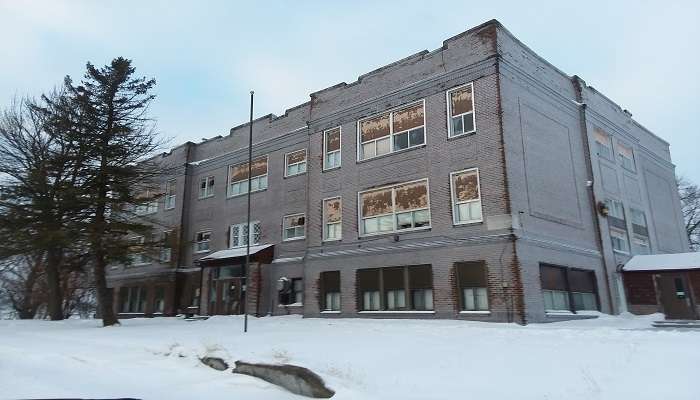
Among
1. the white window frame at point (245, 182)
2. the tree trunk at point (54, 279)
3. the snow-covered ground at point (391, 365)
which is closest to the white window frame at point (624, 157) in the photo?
the snow-covered ground at point (391, 365)

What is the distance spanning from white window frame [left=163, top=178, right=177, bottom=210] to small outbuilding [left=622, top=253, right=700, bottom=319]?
25.8m

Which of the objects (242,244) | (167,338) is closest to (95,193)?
(242,244)

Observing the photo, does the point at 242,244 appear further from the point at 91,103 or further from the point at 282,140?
the point at 91,103

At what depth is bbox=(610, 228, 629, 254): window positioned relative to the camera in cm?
2257

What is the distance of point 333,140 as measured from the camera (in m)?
23.4

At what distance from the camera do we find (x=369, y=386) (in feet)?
25.6

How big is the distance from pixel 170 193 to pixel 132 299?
735 centimetres

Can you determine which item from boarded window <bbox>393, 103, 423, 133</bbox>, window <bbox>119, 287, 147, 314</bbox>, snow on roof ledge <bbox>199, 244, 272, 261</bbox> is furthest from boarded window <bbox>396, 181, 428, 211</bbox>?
window <bbox>119, 287, 147, 314</bbox>

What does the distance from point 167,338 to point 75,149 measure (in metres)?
12.4

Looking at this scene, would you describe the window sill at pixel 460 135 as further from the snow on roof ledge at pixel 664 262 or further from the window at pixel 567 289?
the snow on roof ledge at pixel 664 262

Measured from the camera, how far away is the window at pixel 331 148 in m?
23.0

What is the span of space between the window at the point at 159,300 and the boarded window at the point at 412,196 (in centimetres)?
1752

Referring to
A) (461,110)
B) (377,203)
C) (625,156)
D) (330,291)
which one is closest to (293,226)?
(330,291)

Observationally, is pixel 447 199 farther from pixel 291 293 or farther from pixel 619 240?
pixel 619 240
